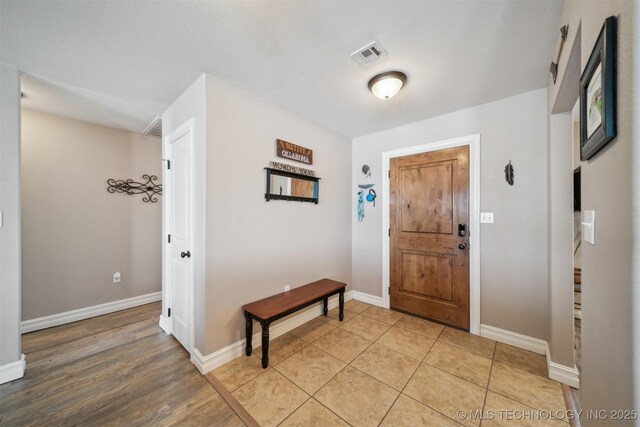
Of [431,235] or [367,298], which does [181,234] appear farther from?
[431,235]

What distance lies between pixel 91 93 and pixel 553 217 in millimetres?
4269

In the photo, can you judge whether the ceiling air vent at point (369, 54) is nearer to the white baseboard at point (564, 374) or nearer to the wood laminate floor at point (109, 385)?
the wood laminate floor at point (109, 385)

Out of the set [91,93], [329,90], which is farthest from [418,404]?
[91,93]

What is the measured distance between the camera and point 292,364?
2.02m

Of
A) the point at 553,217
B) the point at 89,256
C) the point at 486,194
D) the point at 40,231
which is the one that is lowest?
the point at 89,256

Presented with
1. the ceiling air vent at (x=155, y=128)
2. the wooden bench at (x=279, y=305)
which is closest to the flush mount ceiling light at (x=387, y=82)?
the wooden bench at (x=279, y=305)

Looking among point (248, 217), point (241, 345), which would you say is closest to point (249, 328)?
point (241, 345)

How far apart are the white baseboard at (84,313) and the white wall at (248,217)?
6.86 feet

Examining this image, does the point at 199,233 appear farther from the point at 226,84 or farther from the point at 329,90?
the point at 329,90

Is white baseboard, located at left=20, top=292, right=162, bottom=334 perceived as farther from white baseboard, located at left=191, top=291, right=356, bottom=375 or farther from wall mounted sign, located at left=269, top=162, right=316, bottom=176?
wall mounted sign, located at left=269, top=162, right=316, bottom=176

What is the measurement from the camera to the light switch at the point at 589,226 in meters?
0.83

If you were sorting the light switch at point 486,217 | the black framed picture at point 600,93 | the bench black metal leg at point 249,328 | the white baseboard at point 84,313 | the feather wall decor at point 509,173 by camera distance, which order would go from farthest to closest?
the white baseboard at point 84,313
the light switch at point 486,217
the feather wall decor at point 509,173
the bench black metal leg at point 249,328
the black framed picture at point 600,93

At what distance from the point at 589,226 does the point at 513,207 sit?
67.8 inches

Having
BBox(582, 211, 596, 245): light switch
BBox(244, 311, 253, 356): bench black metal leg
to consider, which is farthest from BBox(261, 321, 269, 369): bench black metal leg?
BBox(582, 211, 596, 245): light switch
